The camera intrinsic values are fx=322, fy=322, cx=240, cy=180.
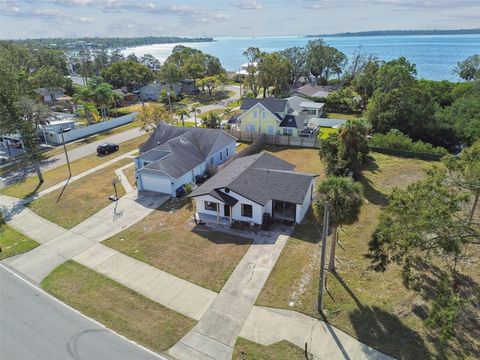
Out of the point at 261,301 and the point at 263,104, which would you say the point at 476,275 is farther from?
the point at 263,104

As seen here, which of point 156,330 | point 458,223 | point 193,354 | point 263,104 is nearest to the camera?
point 458,223

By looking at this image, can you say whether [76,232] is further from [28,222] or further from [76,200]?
[76,200]

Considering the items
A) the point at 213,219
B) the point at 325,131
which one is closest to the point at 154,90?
the point at 325,131

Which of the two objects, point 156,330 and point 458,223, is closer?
→ point 458,223

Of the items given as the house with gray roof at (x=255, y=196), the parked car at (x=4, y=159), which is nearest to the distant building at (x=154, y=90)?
the parked car at (x=4, y=159)

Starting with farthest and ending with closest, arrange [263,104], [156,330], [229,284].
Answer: [263,104] < [229,284] < [156,330]

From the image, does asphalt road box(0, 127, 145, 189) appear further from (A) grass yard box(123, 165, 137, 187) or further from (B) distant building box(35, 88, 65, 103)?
(B) distant building box(35, 88, 65, 103)

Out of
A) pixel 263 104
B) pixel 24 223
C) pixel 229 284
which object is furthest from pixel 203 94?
pixel 229 284

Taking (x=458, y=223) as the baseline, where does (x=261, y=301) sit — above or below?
below
